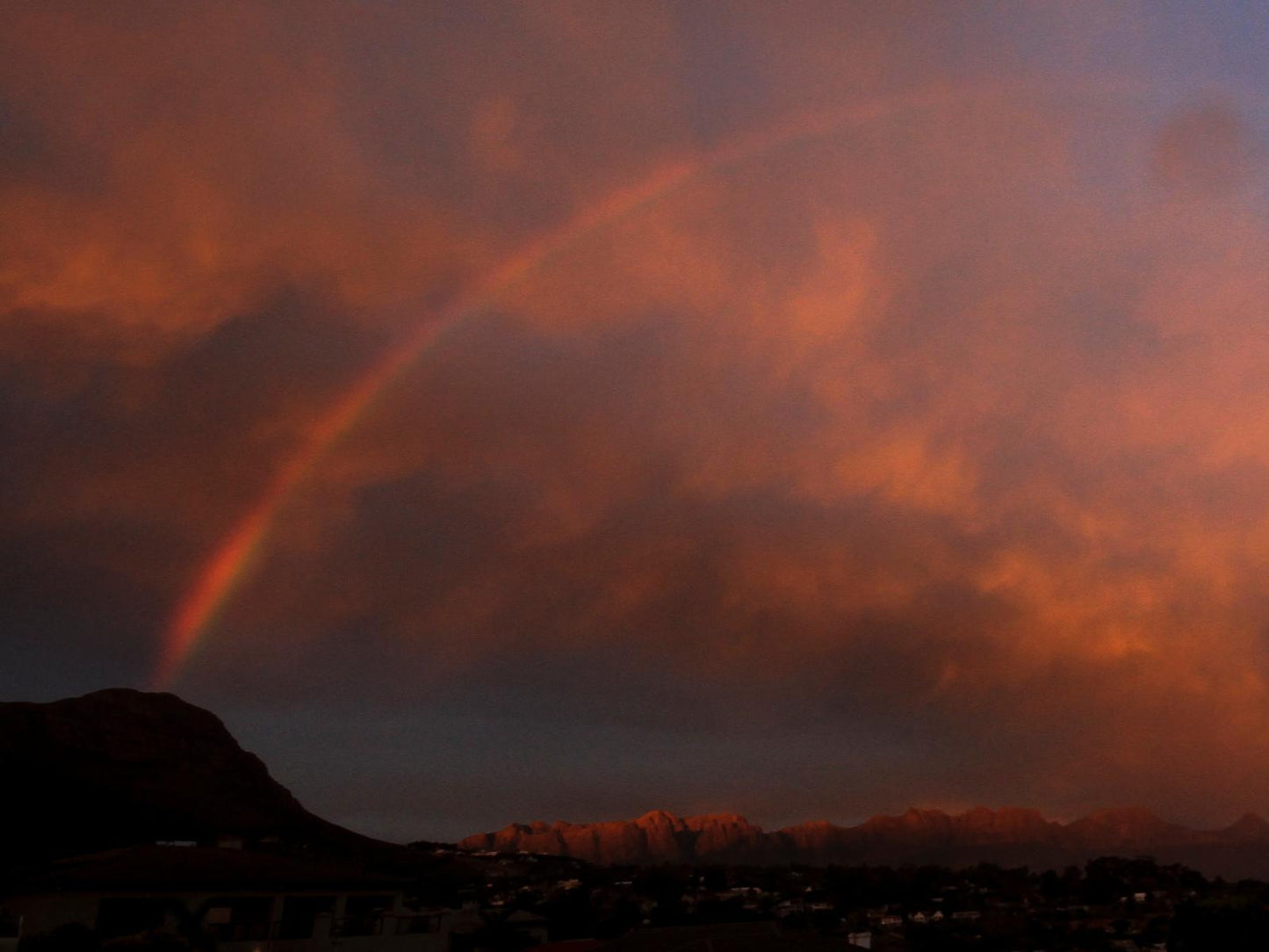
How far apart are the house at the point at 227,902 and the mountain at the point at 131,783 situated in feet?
111

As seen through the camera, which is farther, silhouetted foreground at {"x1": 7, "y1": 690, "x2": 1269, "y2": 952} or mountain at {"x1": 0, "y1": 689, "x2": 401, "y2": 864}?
mountain at {"x1": 0, "y1": 689, "x2": 401, "y2": 864}

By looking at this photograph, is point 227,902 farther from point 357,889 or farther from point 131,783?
point 131,783

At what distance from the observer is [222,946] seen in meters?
41.6

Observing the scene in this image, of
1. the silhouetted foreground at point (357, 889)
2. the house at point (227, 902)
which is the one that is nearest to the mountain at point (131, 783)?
the silhouetted foreground at point (357, 889)

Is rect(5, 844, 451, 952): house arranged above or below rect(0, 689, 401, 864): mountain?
below

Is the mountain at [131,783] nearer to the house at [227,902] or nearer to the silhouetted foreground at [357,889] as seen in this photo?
the silhouetted foreground at [357,889]

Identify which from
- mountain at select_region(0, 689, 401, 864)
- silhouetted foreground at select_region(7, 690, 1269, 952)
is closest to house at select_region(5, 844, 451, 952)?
silhouetted foreground at select_region(7, 690, 1269, 952)

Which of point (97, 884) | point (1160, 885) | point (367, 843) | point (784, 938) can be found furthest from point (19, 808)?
point (1160, 885)

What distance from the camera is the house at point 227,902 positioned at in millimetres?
39281

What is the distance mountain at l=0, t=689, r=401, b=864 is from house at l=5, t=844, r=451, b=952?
3396 centimetres

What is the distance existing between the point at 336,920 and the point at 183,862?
22.9 feet

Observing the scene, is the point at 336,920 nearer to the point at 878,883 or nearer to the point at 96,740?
the point at 878,883

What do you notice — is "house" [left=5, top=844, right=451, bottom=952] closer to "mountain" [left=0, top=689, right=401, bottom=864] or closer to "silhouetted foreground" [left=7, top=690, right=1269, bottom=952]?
"silhouetted foreground" [left=7, top=690, right=1269, bottom=952]

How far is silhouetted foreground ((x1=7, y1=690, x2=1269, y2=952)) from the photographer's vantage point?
38.9 metres
